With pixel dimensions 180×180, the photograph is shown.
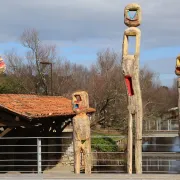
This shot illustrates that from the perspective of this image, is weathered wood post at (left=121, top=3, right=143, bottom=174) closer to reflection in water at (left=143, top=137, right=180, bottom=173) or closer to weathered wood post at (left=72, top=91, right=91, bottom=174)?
weathered wood post at (left=72, top=91, right=91, bottom=174)

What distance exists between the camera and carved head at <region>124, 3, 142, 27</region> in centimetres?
746

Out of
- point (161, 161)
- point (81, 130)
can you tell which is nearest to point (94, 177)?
point (81, 130)

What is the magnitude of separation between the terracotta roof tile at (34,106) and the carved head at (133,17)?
534 centimetres

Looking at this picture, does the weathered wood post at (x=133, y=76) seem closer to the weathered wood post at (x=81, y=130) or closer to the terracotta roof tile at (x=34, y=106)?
the weathered wood post at (x=81, y=130)

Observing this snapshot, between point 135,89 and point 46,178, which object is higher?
point 135,89

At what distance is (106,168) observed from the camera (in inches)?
723

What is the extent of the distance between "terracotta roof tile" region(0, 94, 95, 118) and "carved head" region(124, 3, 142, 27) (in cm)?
534

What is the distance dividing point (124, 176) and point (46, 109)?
7565 mm

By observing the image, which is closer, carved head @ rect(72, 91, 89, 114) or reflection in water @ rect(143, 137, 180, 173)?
carved head @ rect(72, 91, 89, 114)

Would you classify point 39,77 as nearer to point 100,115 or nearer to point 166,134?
point 100,115

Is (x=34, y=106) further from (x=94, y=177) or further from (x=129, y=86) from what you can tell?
(x=94, y=177)

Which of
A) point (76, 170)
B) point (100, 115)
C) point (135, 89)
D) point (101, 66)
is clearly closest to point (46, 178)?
point (76, 170)

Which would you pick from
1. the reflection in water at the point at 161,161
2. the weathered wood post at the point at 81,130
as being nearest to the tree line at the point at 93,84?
the reflection in water at the point at 161,161

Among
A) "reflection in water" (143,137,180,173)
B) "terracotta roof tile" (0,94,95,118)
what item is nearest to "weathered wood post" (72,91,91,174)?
"reflection in water" (143,137,180,173)
